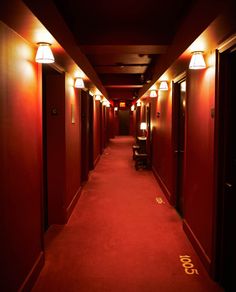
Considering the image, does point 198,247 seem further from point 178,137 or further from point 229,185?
point 178,137

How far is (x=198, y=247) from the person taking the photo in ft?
10.7

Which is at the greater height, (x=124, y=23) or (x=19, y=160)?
(x=124, y=23)

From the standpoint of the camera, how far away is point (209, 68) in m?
2.97

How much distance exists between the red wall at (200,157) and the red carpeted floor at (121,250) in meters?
0.35

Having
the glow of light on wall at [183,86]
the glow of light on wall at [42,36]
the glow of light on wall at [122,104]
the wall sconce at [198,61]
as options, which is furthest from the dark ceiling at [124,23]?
the glow of light on wall at [122,104]

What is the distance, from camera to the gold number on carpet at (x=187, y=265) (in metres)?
2.90

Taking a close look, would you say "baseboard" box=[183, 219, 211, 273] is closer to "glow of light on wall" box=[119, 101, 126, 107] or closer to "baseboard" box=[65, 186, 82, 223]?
"baseboard" box=[65, 186, 82, 223]

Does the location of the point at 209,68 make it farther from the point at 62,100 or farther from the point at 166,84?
the point at 166,84

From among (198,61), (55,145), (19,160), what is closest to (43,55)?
(19,160)

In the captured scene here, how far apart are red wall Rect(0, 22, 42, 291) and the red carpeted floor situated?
16.0 inches

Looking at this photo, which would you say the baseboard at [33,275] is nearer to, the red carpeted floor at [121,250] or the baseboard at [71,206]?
the red carpeted floor at [121,250]

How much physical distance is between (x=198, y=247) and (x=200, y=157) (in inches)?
40.4

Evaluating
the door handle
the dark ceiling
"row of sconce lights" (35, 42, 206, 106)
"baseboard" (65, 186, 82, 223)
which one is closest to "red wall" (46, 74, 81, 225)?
"baseboard" (65, 186, 82, 223)

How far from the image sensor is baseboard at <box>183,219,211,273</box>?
291 cm
